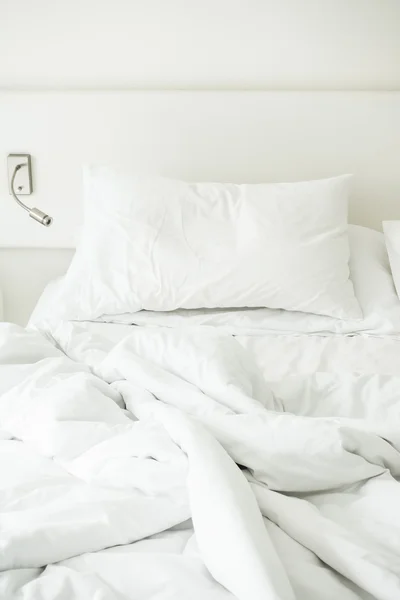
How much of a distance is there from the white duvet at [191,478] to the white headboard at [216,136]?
37.4 inches

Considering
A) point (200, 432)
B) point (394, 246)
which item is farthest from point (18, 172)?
point (200, 432)

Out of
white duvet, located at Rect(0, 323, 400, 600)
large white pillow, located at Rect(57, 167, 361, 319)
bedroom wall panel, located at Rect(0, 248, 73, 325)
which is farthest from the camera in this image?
bedroom wall panel, located at Rect(0, 248, 73, 325)

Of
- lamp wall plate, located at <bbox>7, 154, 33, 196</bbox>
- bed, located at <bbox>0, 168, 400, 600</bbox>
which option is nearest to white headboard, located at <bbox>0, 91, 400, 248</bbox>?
lamp wall plate, located at <bbox>7, 154, 33, 196</bbox>

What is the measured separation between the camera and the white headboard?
219cm

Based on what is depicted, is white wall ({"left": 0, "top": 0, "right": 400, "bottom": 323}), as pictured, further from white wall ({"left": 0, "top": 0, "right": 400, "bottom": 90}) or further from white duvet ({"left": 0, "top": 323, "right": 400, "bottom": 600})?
white duvet ({"left": 0, "top": 323, "right": 400, "bottom": 600})

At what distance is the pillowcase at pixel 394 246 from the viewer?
6.38 ft

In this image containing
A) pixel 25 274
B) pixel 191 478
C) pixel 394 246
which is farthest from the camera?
pixel 25 274

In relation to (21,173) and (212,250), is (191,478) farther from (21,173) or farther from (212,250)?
(21,173)

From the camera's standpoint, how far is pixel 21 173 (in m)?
2.27

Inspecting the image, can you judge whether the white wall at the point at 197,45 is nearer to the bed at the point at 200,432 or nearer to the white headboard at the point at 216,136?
the white headboard at the point at 216,136

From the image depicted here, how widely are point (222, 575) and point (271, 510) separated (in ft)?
0.49

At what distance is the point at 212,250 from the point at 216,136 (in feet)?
1.69

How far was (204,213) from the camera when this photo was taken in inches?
76.8

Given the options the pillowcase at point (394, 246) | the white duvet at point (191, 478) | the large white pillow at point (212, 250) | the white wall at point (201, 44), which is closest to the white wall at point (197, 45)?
the white wall at point (201, 44)
